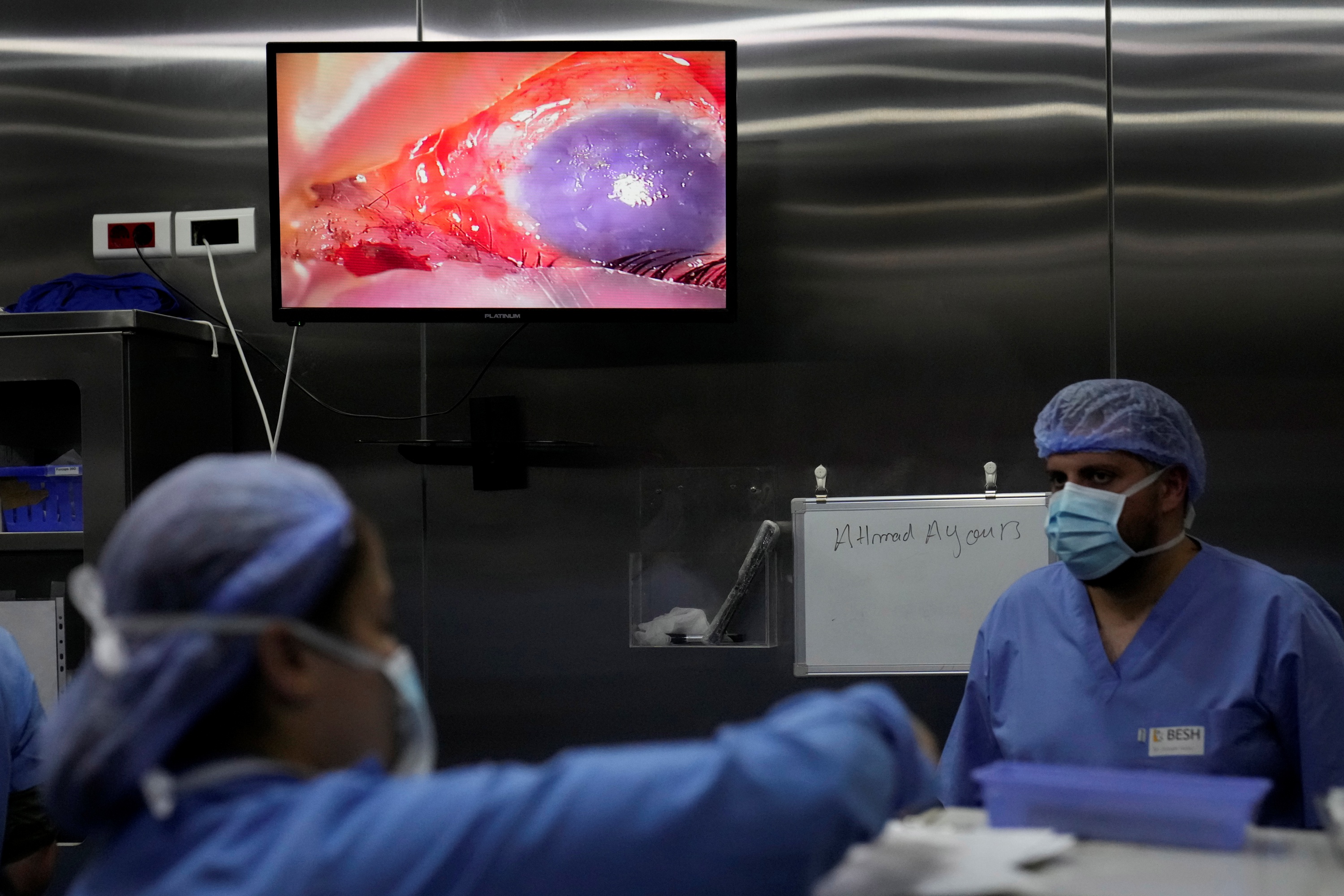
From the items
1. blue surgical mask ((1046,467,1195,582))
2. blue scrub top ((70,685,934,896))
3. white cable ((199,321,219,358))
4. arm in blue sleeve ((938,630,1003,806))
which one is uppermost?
white cable ((199,321,219,358))

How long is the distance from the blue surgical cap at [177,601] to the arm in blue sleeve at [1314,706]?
1433 mm

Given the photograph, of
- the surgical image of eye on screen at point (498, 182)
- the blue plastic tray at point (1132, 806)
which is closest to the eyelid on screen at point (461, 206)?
the surgical image of eye on screen at point (498, 182)

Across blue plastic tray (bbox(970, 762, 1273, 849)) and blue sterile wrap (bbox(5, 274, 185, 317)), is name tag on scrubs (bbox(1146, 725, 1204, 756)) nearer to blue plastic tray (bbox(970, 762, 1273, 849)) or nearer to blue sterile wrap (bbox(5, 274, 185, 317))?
blue plastic tray (bbox(970, 762, 1273, 849))

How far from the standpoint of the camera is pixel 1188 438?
1895mm

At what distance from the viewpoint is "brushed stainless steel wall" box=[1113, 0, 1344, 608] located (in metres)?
2.38

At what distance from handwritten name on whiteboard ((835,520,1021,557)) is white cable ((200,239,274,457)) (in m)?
1.21

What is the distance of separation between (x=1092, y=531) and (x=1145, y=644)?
0.18 metres

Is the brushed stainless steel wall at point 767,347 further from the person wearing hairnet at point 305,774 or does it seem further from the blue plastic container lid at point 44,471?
the person wearing hairnet at point 305,774

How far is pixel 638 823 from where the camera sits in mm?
853

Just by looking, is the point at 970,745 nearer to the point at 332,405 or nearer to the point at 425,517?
the point at 425,517

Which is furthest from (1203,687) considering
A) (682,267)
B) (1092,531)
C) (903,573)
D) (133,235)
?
(133,235)

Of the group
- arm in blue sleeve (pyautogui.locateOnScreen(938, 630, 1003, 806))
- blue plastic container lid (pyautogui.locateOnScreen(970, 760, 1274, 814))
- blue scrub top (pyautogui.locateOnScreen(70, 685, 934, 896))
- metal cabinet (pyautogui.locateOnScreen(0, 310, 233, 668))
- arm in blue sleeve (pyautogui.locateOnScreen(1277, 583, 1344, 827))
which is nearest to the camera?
blue scrub top (pyautogui.locateOnScreen(70, 685, 934, 896))

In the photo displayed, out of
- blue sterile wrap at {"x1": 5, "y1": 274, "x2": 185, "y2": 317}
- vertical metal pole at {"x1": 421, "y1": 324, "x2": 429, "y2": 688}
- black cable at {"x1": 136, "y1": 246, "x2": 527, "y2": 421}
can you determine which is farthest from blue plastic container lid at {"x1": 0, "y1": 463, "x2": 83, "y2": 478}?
vertical metal pole at {"x1": 421, "y1": 324, "x2": 429, "y2": 688}

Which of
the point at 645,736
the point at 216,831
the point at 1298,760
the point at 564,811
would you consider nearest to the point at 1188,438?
the point at 1298,760
